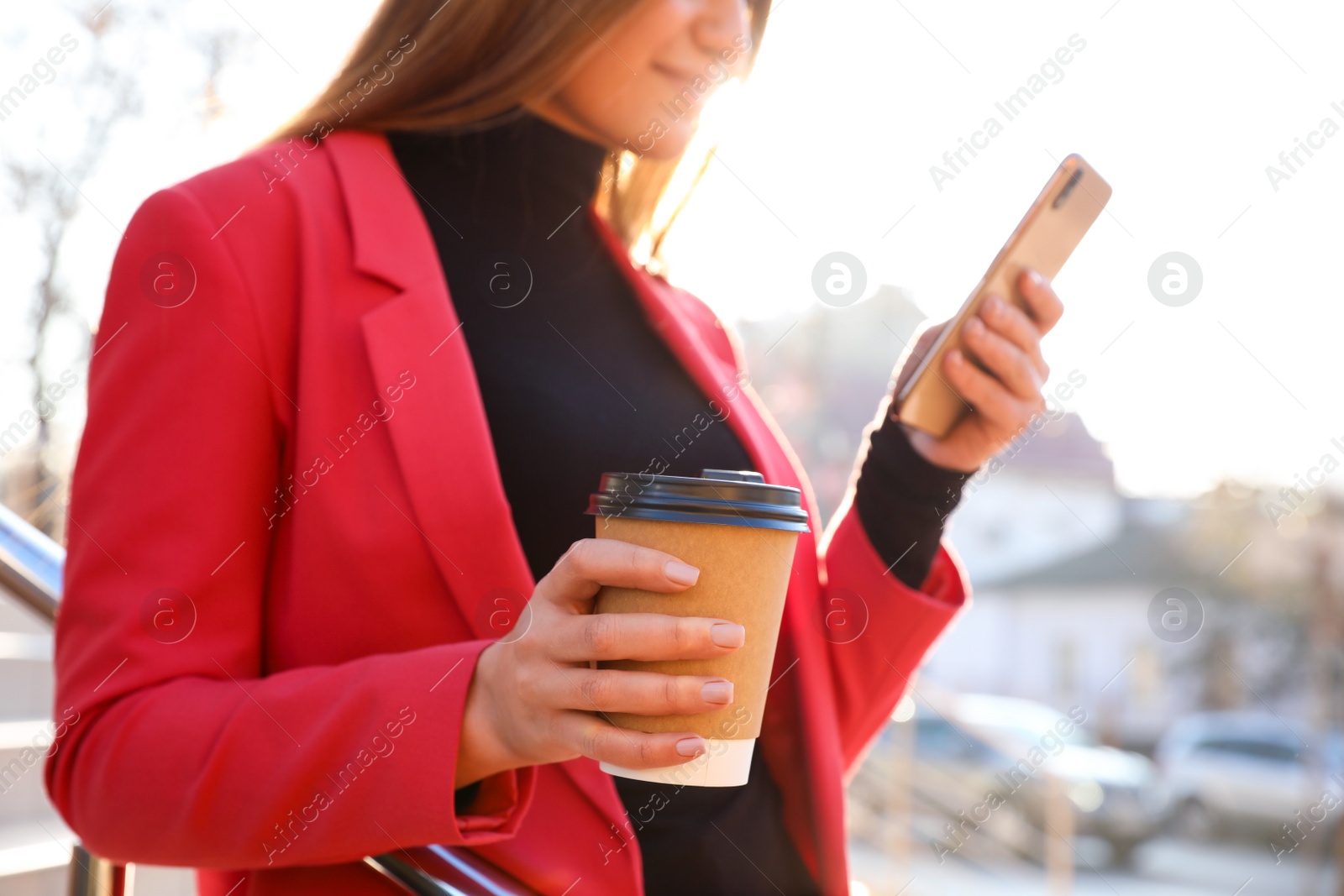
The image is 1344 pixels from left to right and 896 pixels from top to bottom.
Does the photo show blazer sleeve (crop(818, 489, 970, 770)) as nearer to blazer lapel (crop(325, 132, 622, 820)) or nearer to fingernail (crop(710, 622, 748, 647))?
blazer lapel (crop(325, 132, 622, 820))

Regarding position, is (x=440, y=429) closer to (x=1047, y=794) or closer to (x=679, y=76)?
(x=679, y=76)

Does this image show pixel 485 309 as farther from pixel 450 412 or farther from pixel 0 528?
pixel 0 528

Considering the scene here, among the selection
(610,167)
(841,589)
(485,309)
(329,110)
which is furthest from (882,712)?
(329,110)

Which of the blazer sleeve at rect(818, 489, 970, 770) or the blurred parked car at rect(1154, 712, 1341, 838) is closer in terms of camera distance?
the blazer sleeve at rect(818, 489, 970, 770)

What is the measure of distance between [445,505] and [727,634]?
0.41m

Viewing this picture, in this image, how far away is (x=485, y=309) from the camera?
125 cm

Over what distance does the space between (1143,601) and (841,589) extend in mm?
31267

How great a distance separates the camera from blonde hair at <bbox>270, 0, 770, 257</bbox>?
1.30 meters

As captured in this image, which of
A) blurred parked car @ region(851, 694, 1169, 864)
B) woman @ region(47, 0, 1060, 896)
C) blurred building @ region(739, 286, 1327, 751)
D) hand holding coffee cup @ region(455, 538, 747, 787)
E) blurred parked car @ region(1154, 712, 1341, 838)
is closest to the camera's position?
hand holding coffee cup @ region(455, 538, 747, 787)

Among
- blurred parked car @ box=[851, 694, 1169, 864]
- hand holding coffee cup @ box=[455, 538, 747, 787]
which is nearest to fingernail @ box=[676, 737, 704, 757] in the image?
hand holding coffee cup @ box=[455, 538, 747, 787]

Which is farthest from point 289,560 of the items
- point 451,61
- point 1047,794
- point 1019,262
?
point 1047,794

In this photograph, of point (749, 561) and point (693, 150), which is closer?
point (749, 561)

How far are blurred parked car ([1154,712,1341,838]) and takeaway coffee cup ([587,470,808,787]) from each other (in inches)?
747

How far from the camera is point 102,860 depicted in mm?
1173
